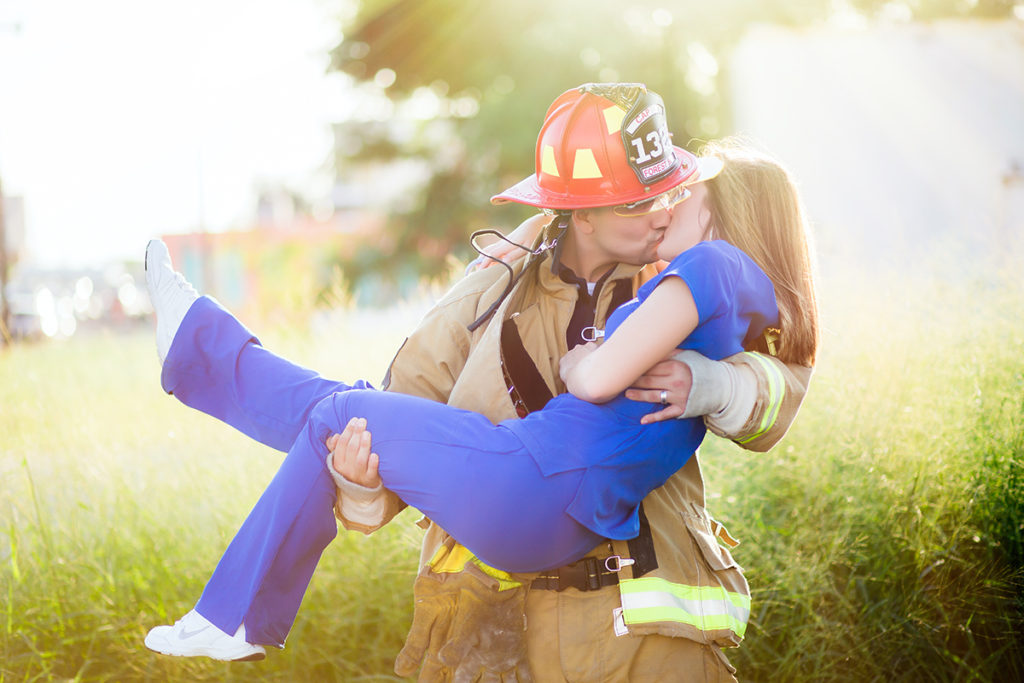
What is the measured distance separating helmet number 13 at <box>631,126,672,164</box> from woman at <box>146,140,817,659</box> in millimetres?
351

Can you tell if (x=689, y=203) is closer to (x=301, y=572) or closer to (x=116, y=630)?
(x=301, y=572)

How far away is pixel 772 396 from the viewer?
206 centimetres

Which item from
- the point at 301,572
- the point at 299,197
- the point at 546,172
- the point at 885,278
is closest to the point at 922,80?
the point at 885,278

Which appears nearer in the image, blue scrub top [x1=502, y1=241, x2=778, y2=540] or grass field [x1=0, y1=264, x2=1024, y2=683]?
blue scrub top [x1=502, y1=241, x2=778, y2=540]

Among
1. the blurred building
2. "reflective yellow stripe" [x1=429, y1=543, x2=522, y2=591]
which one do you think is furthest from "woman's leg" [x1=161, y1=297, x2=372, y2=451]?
the blurred building

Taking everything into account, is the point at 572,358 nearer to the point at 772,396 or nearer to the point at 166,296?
the point at 772,396

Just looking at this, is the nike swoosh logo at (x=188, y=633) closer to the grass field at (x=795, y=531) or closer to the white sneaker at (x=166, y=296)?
the white sneaker at (x=166, y=296)

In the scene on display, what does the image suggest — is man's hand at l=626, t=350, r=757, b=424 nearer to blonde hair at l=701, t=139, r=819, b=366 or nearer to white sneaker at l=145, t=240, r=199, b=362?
blonde hair at l=701, t=139, r=819, b=366

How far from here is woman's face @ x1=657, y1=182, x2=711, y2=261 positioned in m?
2.39

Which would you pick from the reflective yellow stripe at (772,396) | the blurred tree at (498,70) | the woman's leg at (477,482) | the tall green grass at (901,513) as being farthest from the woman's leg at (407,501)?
the blurred tree at (498,70)

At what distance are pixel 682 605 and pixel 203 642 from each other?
1.13m

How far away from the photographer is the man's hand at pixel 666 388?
2006 mm

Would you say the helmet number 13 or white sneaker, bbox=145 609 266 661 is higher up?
the helmet number 13

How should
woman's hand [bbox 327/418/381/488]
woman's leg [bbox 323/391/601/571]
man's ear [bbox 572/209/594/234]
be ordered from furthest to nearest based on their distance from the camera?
1. man's ear [bbox 572/209/594/234]
2. woman's hand [bbox 327/418/381/488]
3. woman's leg [bbox 323/391/601/571]
